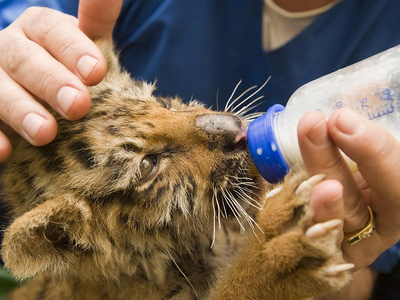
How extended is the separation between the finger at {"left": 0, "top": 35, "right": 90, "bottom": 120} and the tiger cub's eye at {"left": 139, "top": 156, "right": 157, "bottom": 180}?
27 centimetres

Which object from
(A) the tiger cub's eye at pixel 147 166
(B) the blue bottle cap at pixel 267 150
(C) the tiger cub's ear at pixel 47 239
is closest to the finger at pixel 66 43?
(A) the tiger cub's eye at pixel 147 166

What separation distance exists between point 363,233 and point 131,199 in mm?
784

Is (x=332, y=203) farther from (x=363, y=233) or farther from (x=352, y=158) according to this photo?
(x=363, y=233)

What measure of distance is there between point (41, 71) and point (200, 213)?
756 millimetres

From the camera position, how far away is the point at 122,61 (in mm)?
2453

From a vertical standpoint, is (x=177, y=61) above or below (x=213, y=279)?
above

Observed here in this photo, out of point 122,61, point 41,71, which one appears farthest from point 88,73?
point 122,61

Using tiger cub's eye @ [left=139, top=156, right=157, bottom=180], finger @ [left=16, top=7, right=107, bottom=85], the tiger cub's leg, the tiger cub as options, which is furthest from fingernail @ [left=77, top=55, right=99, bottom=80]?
the tiger cub's leg

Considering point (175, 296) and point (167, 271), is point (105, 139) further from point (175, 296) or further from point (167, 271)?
point (175, 296)

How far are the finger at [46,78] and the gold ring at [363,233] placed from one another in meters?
0.98

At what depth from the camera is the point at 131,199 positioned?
56.6 inches

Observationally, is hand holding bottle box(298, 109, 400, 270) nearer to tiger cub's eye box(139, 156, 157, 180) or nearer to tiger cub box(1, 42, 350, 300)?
tiger cub box(1, 42, 350, 300)

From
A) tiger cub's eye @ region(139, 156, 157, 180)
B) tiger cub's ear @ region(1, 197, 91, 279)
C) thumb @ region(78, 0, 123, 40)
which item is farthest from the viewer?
thumb @ region(78, 0, 123, 40)

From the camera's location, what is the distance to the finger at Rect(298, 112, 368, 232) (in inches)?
42.8
